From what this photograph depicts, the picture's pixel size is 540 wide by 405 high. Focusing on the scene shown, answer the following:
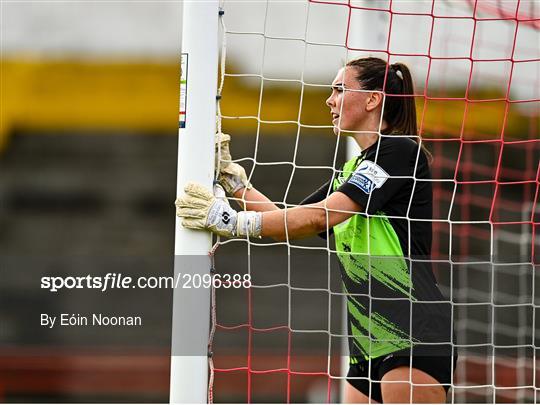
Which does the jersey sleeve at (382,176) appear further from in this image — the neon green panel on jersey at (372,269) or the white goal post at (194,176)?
the white goal post at (194,176)

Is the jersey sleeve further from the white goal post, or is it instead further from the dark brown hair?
the white goal post

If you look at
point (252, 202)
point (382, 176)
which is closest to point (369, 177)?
point (382, 176)

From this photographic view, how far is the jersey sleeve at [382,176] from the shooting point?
282 cm

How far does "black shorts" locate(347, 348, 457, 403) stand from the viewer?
2861mm

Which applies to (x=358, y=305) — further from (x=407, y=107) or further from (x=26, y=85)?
(x=26, y=85)

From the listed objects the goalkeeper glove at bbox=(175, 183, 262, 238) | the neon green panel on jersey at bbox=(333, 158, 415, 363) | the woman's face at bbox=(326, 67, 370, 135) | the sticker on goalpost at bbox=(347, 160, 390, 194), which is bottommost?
the neon green panel on jersey at bbox=(333, 158, 415, 363)

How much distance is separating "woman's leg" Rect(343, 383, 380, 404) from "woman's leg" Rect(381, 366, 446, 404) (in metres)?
0.26

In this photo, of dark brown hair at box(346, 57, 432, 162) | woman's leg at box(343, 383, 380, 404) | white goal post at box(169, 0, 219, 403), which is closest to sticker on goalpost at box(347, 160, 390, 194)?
dark brown hair at box(346, 57, 432, 162)

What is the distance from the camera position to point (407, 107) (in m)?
3.03

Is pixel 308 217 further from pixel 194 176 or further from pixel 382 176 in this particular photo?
pixel 194 176

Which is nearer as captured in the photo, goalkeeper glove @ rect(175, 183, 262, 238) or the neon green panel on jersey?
goalkeeper glove @ rect(175, 183, 262, 238)

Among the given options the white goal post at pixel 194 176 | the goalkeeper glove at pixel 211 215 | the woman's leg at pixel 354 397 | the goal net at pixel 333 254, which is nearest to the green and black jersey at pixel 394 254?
the woman's leg at pixel 354 397

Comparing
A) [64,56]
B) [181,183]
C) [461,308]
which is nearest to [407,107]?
[181,183]

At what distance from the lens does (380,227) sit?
292cm
